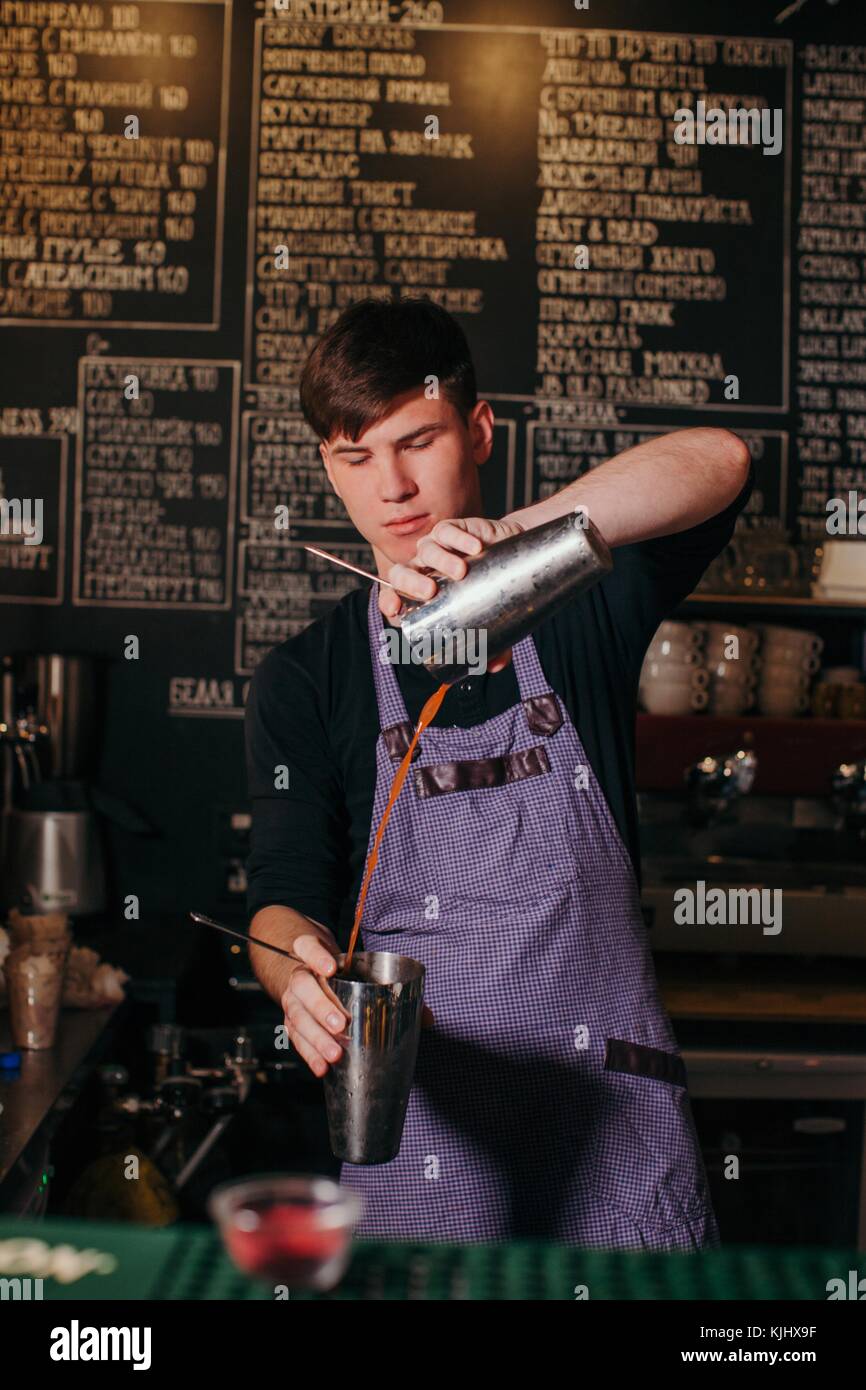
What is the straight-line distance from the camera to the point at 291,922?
1.64 m

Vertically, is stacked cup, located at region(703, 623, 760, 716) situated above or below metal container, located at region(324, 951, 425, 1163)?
above

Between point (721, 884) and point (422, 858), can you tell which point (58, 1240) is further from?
point (721, 884)

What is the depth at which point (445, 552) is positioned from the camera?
4.37ft

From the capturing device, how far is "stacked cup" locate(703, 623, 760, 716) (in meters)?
3.20

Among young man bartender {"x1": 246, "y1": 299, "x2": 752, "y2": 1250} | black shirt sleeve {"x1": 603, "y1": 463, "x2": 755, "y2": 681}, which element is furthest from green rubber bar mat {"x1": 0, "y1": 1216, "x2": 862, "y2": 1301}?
black shirt sleeve {"x1": 603, "y1": 463, "x2": 755, "y2": 681}

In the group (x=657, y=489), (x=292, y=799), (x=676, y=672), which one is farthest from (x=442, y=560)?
(x=676, y=672)

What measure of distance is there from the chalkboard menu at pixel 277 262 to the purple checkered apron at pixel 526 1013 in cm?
175

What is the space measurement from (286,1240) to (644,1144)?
84 centimetres

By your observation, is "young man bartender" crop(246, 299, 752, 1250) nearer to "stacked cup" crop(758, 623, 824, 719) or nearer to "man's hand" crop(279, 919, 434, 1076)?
"man's hand" crop(279, 919, 434, 1076)

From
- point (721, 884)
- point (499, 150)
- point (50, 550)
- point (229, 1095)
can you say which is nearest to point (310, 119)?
point (499, 150)

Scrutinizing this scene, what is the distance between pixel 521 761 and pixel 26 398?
7.22 feet

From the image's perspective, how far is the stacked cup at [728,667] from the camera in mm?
3195

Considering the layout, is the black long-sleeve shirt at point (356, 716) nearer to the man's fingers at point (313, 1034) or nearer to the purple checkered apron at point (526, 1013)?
the purple checkered apron at point (526, 1013)

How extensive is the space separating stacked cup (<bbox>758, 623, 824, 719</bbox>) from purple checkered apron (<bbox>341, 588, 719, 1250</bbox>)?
1.58 meters
